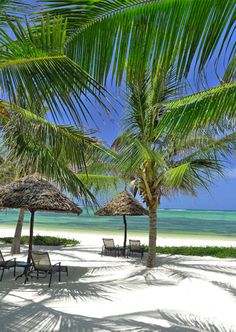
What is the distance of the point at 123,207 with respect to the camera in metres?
13.3

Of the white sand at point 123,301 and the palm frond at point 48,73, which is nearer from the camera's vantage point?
the palm frond at point 48,73

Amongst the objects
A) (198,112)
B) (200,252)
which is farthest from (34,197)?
(200,252)

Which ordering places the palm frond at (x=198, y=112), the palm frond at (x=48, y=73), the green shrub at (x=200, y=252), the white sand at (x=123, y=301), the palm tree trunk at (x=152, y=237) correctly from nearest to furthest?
1. the palm frond at (x=48, y=73)
2. the palm frond at (x=198, y=112)
3. the white sand at (x=123, y=301)
4. the palm tree trunk at (x=152, y=237)
5. the green shrub at (x=200, y=252)

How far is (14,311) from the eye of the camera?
18.5 ft

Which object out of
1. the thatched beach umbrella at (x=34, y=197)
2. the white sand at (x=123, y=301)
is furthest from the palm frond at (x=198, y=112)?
the thatched beach umbrella at (x=34, y=197)

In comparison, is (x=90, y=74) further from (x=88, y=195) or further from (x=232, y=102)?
(x=88, y=195)

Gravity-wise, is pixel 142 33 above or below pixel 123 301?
above

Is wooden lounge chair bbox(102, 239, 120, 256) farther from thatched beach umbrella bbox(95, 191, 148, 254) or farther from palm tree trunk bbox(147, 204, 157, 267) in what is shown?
palm tree trunk bbox(147, 204, 157, 267)

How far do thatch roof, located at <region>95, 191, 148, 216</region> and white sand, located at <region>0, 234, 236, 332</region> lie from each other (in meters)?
2.96

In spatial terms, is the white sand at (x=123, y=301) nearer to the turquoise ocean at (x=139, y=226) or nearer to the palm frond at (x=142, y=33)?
the palm frond at (x=142, y=33)

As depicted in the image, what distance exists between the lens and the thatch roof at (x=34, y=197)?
830cm

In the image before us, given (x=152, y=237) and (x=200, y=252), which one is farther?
(x=200, y=252)

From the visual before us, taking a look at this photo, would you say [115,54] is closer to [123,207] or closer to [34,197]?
[34,197]

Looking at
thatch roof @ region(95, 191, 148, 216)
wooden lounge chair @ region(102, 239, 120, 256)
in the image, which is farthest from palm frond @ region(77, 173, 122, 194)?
wooden lounge chair @ region(102, 239, 120, 256)
